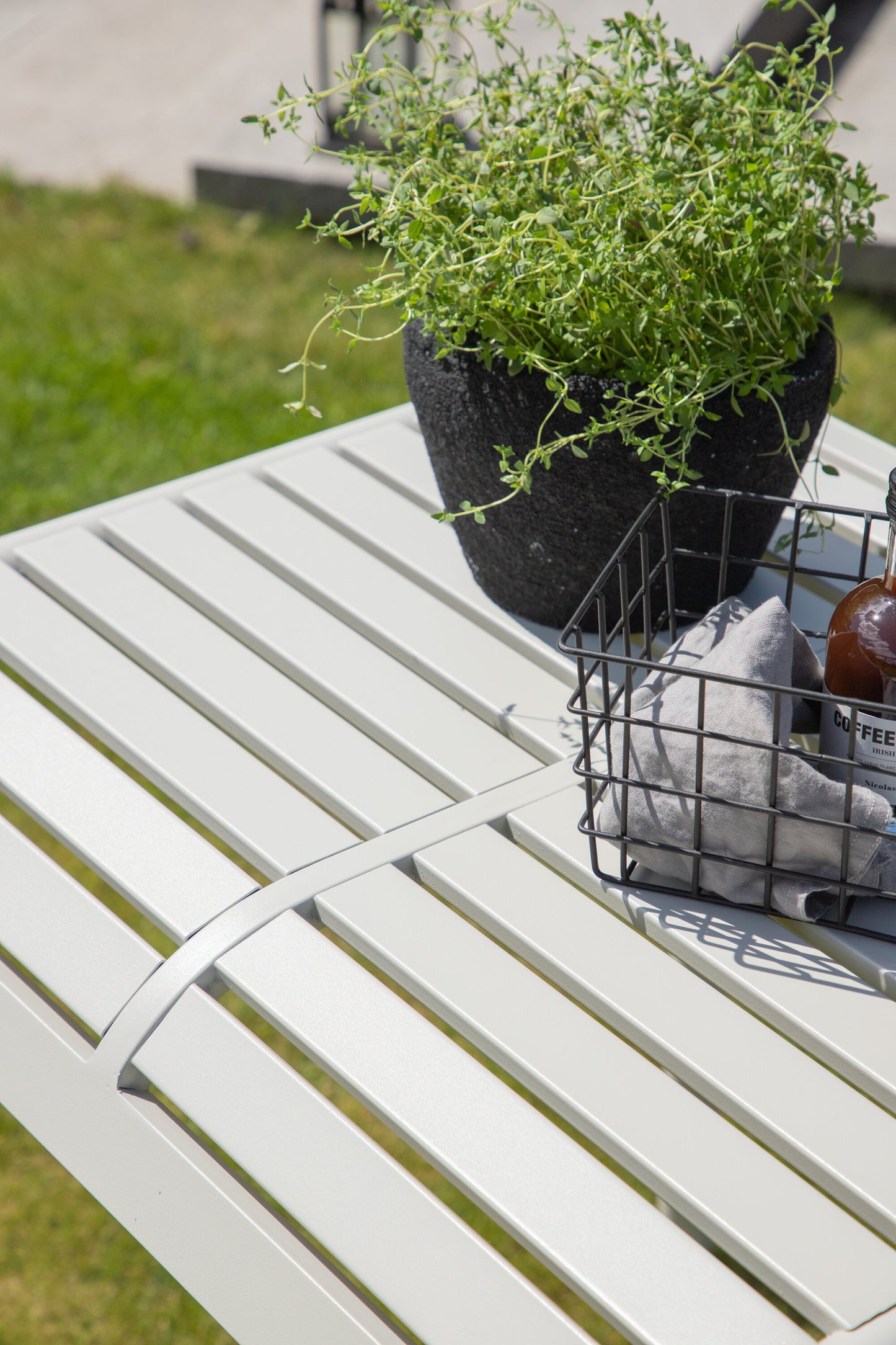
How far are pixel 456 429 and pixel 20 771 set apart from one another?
1.53 feet

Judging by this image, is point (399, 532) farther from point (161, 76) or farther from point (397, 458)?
point (161, 76)

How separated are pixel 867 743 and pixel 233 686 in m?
0.56

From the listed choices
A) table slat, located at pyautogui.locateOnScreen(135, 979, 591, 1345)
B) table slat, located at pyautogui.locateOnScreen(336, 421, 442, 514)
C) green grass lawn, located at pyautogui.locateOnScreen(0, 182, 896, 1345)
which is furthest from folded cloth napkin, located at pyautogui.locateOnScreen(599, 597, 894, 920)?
green grass lawn, located at pyautogui.locateOnScreen(0, 182, 896, 1345)

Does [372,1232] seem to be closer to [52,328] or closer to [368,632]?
[368,632]

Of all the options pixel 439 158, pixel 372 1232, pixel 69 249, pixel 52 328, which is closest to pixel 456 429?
pixel 439 158

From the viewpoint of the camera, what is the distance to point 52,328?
2.96 metres

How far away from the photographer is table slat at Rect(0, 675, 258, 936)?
942 millimetres

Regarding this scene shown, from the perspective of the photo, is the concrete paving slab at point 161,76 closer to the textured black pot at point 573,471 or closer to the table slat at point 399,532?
the table slat at point 399,532

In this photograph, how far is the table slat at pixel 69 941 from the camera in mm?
889

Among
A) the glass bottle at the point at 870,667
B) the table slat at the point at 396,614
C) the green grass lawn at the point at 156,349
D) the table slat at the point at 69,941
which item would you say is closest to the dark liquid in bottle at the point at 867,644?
the glass bottle at the point at 870,667

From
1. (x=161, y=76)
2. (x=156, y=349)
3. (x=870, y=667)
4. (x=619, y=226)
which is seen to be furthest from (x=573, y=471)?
(x=161, y=76)

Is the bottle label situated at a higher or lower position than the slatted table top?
higher

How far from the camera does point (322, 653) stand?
3.87 ft

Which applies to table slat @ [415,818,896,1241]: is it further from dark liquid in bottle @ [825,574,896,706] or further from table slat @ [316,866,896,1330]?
dark liquid in bottle @ [825,574,896,706]
